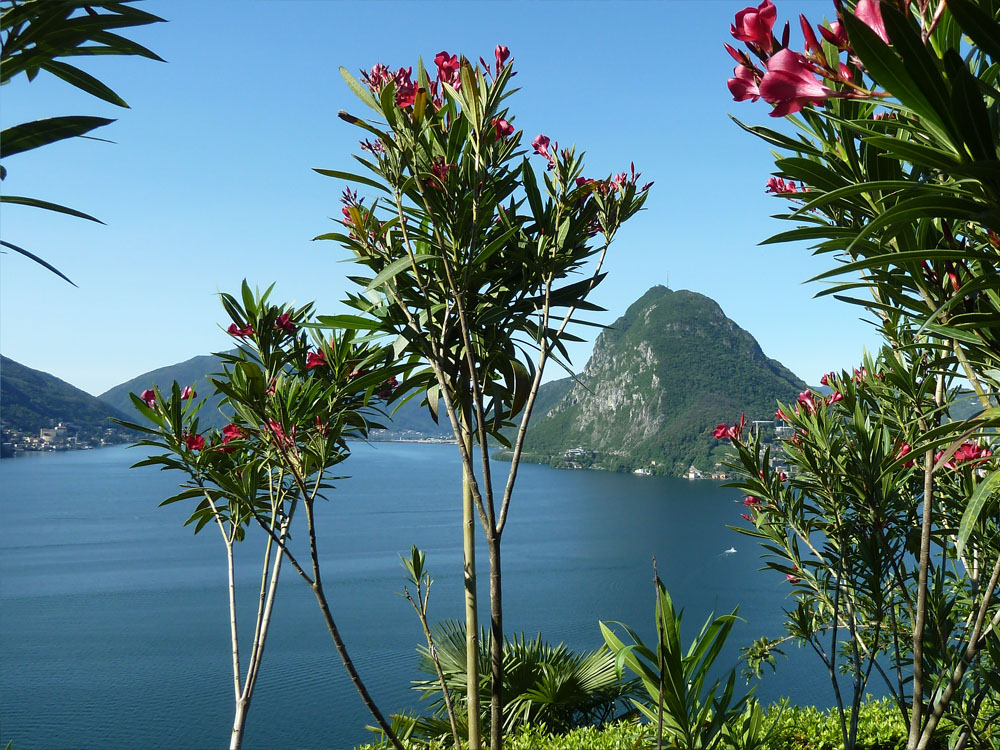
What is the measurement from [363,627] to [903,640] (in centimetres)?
1751

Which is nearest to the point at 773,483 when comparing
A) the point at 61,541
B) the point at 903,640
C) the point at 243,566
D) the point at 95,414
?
the point at 903,640

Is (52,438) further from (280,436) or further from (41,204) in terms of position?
(41,204)

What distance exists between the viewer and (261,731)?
13117 mm

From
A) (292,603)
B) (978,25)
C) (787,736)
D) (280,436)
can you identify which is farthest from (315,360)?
(292,603)

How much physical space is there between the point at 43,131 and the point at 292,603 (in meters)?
22.2

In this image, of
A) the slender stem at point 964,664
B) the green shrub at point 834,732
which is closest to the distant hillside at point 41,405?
the green shrub at point 834,732

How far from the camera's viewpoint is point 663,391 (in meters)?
73.6

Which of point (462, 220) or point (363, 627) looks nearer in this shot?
point (462, 220)

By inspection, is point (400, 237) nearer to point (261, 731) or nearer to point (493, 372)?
point (493, 372)

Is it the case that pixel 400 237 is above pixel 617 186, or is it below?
below

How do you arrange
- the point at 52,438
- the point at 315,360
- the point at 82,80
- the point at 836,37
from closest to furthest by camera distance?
the point at 836,37 → the point at 82,80 → the point at 315,360 → the point at 52,438

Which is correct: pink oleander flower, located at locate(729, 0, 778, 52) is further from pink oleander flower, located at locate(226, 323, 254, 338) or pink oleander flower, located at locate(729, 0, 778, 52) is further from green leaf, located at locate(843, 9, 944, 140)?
pink oleander flower, located at locate(226, 323, 254, 338)

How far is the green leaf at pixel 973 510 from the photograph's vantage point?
811mm

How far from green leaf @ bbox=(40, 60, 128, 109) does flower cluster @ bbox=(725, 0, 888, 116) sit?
88 centimetres
